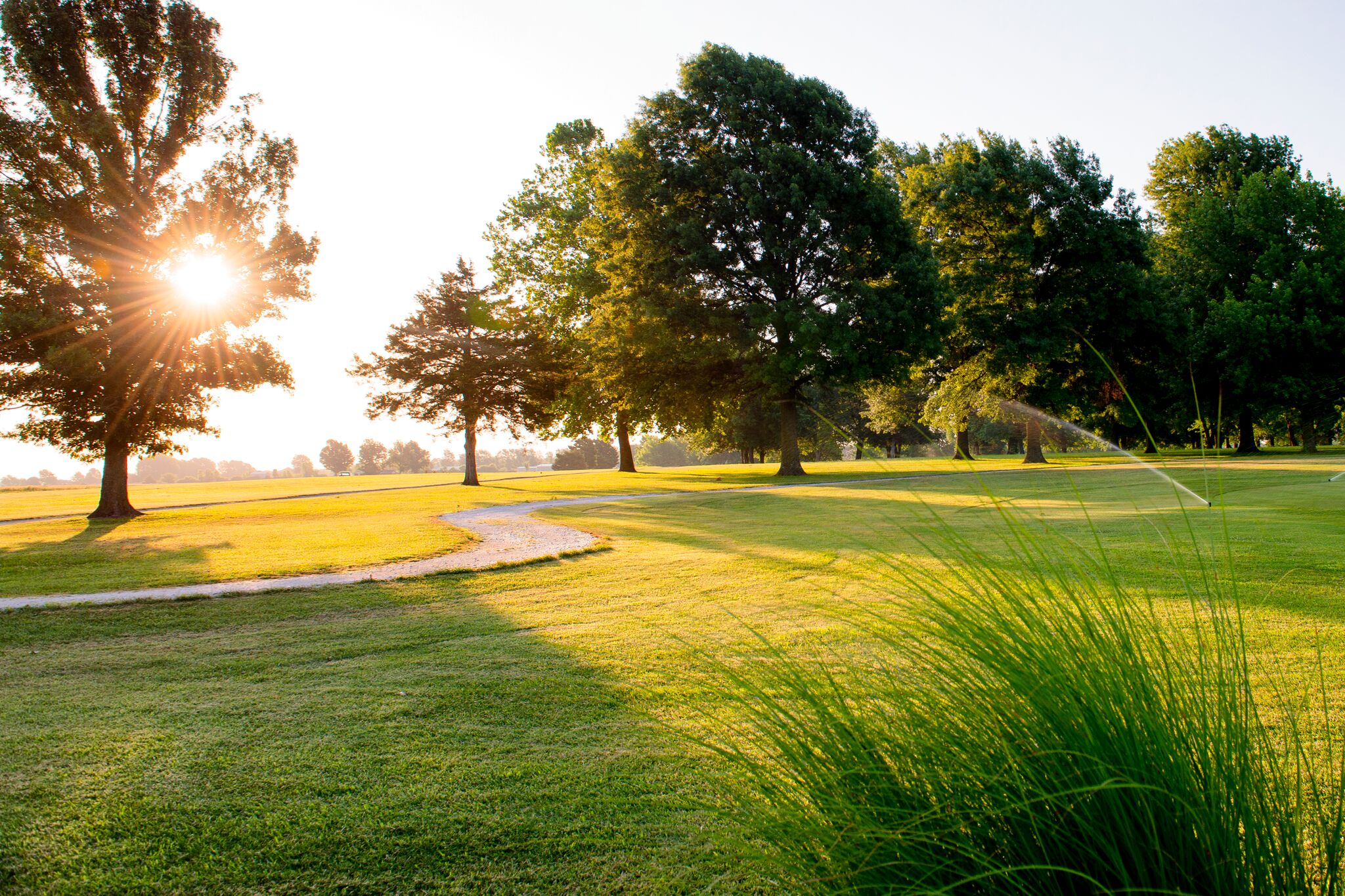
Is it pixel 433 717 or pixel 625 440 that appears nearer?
pixel 433 717

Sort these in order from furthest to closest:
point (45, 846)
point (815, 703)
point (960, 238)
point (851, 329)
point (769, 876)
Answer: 1. point (960, 238)
2. point (851, 329)
3. point (45, 846)
4. point (769, 876)
5. point (815, 703)

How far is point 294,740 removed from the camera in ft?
11.5

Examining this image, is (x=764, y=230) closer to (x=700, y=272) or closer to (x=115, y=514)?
(x=700, y=272)

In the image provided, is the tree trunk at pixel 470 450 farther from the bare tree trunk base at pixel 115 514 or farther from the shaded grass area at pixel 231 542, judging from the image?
the bare tree trunk base at pixel 115 514

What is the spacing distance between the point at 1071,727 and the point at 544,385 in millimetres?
36704

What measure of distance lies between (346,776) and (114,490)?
71.8ft

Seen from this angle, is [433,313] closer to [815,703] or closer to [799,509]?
[799,509]

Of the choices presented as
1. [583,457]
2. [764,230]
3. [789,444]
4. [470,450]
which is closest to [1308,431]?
[789,444]

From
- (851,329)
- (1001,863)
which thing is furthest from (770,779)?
(851,329)

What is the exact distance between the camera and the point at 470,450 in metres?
37.3

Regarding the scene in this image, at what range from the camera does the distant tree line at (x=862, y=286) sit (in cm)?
2450

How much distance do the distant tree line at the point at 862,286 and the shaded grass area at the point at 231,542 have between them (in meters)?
5.44

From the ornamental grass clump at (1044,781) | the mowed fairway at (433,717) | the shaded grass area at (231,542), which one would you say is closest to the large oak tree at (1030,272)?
the shaded grass area at (231,542)

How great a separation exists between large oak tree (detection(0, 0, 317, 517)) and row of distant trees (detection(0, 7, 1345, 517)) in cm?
7
